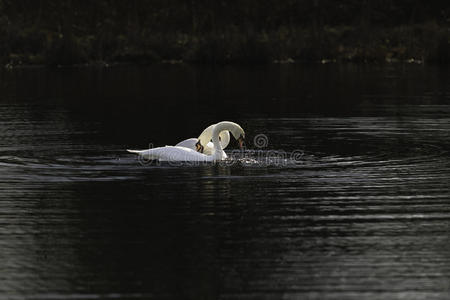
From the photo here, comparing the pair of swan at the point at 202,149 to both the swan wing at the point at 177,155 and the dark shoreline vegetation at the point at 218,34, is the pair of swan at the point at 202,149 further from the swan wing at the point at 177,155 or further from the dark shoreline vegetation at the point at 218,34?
the dark shoreline vegetation at the point at 218,34

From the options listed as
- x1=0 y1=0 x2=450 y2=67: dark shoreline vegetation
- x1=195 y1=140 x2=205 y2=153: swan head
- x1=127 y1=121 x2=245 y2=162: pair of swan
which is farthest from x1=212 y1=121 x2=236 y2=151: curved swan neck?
x1=0 y1=0 x2=450 y2=67: dark shoreline vegetation

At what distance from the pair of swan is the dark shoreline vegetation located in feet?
104

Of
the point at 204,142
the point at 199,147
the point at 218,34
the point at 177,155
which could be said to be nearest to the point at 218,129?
the point at 199,147

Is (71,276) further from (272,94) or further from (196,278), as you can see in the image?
(272,94)

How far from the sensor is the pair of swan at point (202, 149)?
15523 mm

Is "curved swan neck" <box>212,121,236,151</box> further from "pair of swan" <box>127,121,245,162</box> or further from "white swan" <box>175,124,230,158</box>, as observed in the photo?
"white swan" <box>175,124,230,158</box>

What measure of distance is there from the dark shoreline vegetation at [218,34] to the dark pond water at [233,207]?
968 inches

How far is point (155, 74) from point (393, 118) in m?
20.4

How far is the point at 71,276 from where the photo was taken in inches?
346

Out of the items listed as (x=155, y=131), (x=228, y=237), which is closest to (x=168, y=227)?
(x=228, y=237)

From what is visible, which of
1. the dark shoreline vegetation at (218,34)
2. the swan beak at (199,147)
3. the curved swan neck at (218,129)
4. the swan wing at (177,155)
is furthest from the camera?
the dark shoreline vegetation at (218,34)

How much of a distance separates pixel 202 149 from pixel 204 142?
26 centimetres

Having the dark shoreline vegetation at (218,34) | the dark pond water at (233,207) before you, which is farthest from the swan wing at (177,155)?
the dark shoreline vegetation at (218,34)

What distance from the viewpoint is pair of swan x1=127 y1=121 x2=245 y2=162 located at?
15.5m
